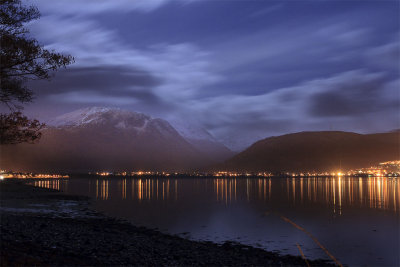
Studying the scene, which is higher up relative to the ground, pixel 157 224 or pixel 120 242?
pixel 120 242

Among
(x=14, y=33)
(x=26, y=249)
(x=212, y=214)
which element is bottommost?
(x=212, y=214)

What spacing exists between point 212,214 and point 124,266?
47.8m

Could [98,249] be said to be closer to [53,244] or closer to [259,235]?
[53,244]

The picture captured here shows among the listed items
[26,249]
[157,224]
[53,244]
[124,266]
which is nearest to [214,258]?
[124,266]

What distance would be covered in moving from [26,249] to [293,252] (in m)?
23.1

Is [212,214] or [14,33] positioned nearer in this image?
[14,33]

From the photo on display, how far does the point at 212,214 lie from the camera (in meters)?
66.1

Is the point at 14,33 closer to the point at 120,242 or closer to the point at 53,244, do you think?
the point at 53,244

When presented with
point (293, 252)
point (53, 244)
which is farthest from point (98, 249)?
point (293, 252)

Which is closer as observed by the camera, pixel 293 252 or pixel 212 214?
pixel 293 252

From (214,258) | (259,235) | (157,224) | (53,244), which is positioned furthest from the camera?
(157,224)

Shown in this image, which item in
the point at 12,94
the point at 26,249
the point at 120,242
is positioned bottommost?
the point at 120,242

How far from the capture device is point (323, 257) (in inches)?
1185

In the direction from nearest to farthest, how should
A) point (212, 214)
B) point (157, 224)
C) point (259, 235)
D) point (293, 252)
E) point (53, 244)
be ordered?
point (53, 244) < point (293, 252) < point (259, 235) < point (157, 224) < point (212, 214)
